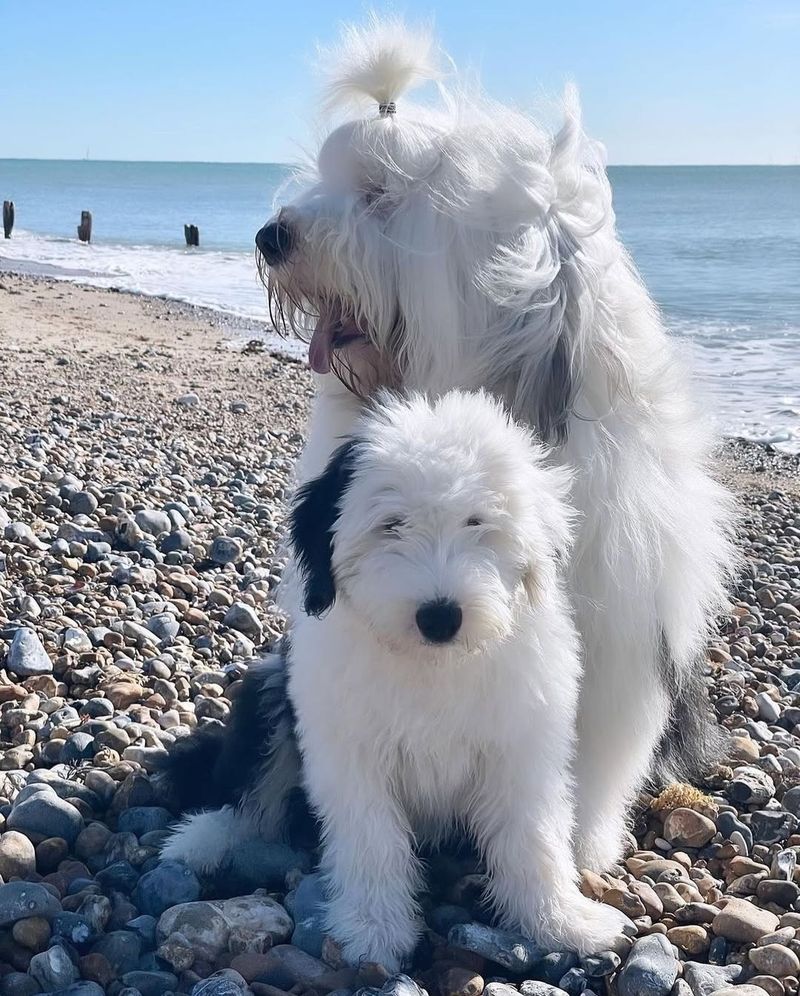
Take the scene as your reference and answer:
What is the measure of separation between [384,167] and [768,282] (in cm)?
2007

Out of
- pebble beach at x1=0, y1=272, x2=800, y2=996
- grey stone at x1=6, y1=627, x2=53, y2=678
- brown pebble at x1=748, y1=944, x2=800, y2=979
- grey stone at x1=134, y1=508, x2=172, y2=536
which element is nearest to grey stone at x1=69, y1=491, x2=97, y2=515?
pebble beach at x1=0, y1=272, x2=800, y2=996

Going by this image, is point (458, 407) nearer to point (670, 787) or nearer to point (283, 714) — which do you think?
point (283, 714)

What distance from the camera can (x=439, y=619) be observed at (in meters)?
2.09

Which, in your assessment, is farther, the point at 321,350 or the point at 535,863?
the point at 321,350

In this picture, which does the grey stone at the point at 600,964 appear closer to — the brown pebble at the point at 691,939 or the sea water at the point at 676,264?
the brown pebble at the point at 691,939

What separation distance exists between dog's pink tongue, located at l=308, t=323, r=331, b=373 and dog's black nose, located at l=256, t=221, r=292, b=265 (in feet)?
0.70

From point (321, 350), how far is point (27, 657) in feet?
4.65

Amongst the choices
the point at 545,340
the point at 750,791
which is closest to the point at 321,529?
the point at 545,340

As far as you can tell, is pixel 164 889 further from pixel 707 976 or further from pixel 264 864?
pixel 707 976

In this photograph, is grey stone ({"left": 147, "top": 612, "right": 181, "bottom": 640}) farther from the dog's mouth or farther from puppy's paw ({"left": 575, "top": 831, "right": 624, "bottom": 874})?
puppy's paw ({"left": 575, "top": 831, "right": 624, "bottom": 874})

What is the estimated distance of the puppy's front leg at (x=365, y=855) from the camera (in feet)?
7.70

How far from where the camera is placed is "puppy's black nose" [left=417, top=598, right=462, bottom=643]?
2084mm

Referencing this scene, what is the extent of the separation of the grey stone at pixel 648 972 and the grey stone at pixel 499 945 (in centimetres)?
17

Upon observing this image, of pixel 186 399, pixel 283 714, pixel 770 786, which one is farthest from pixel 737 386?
pixel 283 714
